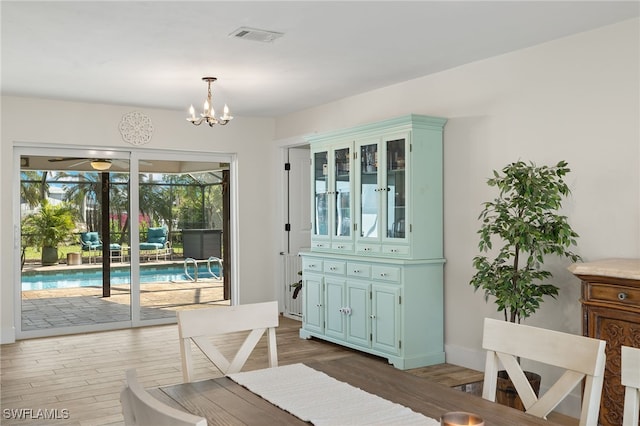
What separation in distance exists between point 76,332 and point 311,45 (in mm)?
4337

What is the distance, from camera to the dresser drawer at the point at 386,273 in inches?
199

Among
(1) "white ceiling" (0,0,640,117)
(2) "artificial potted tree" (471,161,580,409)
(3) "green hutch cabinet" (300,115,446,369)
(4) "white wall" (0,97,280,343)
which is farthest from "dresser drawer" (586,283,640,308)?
(4) "white wall" (0,97,280,343)

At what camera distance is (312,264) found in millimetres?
6172

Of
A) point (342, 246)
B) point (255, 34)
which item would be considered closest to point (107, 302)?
point (342, 246)

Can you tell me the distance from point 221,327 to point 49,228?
5.03 meters

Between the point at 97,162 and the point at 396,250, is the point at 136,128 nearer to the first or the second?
the point at 97,162

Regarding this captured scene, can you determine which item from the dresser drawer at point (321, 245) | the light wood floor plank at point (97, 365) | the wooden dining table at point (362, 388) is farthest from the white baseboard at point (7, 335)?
the wooden dining table at point (362, 388)

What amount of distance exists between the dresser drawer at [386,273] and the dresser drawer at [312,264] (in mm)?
848

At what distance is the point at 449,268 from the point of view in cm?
520

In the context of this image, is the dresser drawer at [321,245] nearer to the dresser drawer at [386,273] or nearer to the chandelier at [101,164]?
the dresser drawer at [386,273]

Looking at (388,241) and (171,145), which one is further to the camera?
(171,145)

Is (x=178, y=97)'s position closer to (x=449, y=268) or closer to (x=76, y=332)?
(x=76, y=332)

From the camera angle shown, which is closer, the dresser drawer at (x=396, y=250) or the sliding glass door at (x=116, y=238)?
the dresser drawer at (x=396, y=250)

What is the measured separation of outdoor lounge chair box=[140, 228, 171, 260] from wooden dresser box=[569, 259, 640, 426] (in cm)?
519
